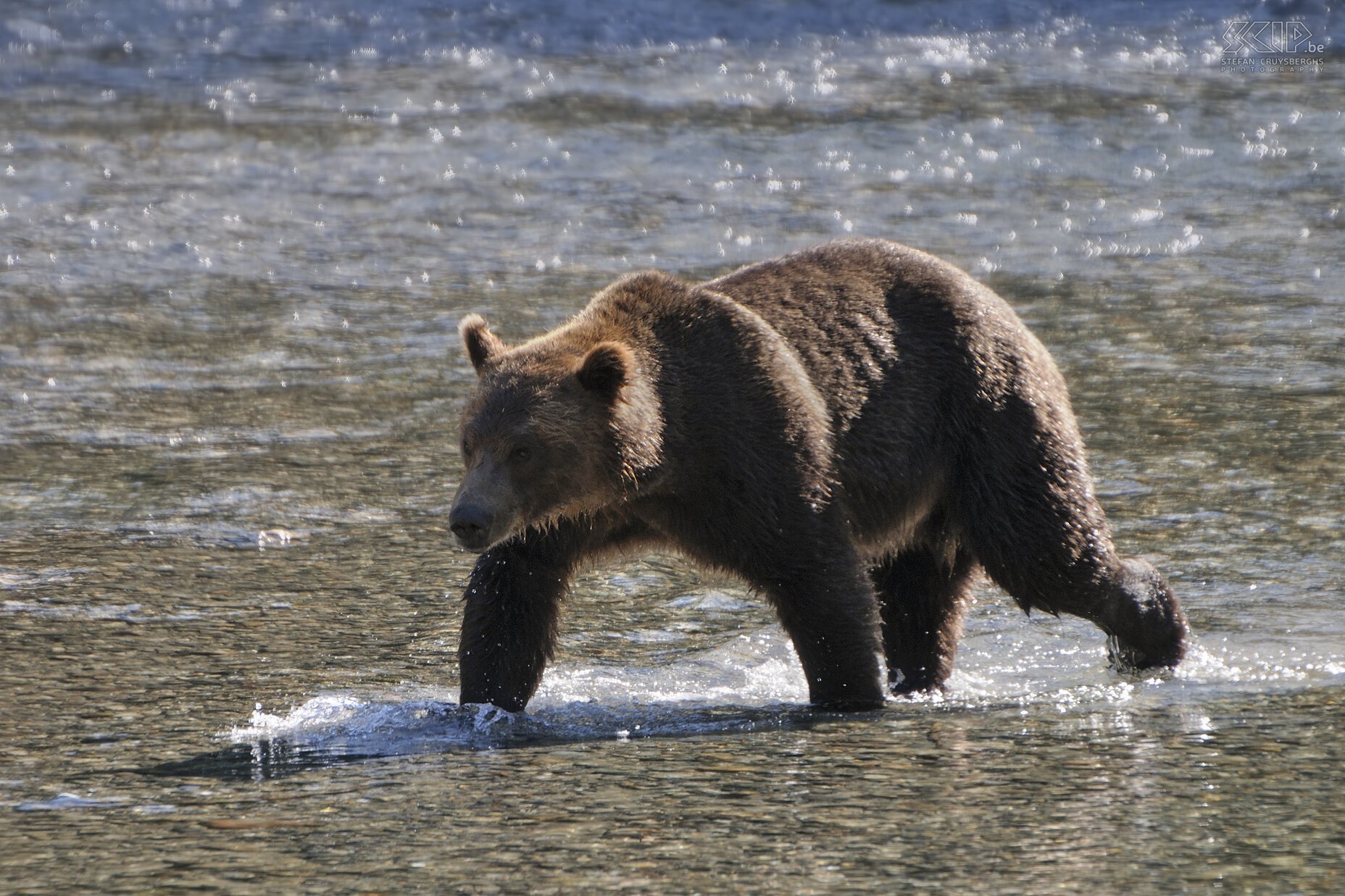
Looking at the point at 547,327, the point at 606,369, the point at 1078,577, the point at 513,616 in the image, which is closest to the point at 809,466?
the point at 606,369

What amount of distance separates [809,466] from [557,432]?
0.71 m

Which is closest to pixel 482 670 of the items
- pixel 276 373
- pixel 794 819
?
pixel 794 819

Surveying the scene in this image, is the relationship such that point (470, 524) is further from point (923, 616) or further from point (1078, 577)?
point (1078, 577)

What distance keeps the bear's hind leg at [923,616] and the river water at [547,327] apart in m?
0.13

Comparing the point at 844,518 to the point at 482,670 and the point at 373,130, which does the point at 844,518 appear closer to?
the point at 482,670

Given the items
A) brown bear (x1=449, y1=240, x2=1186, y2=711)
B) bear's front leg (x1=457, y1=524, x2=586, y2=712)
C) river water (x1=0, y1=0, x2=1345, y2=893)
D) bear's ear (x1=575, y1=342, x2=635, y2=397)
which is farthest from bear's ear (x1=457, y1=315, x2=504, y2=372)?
river water (x1=0, y1=0, x2=1345, y2=893)

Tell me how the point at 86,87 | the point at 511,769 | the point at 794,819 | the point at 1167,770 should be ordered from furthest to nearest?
the point at 86,87, the point at 511,769, the point at 1167,770, the point at 794,819

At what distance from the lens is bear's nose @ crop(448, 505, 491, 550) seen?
4609mm

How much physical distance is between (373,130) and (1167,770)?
537 inches

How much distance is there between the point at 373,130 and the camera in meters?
16.8

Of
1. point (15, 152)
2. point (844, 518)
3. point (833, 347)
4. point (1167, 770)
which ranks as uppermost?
point (15, 152)

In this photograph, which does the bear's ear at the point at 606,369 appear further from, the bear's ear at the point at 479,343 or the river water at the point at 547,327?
the river water at the point at 547,327

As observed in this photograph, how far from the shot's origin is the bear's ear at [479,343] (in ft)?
16.9

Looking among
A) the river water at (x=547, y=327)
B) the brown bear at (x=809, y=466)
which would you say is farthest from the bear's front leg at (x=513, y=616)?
the river water at (x=547, y=327)
